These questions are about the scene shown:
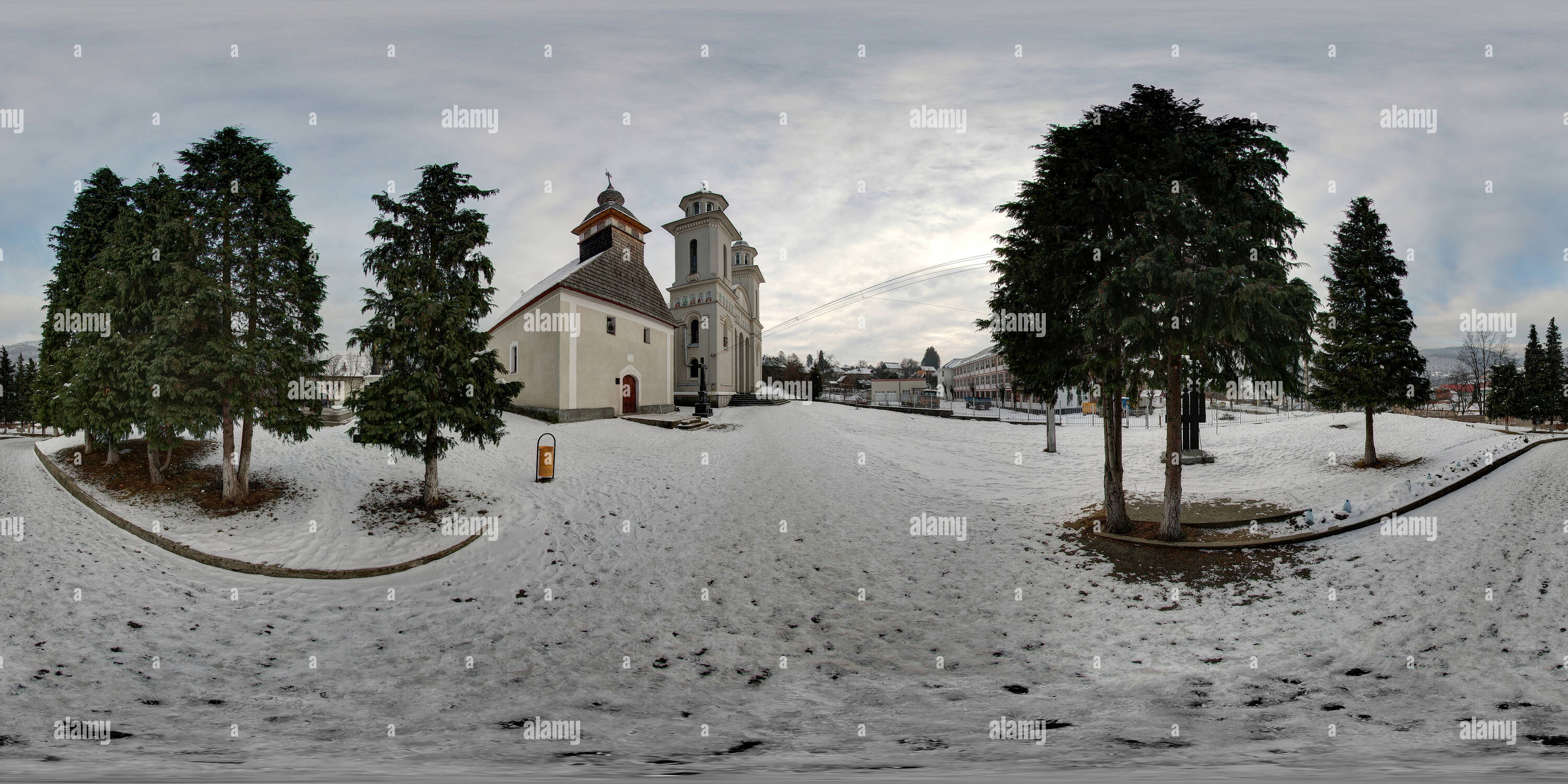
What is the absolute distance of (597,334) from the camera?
2800cm

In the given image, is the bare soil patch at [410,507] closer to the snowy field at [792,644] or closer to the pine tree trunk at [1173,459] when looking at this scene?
the snowy field at [792,644]

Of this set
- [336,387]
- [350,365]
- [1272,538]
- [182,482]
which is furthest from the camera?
[350,365]

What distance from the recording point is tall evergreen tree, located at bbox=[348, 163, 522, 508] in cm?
1164

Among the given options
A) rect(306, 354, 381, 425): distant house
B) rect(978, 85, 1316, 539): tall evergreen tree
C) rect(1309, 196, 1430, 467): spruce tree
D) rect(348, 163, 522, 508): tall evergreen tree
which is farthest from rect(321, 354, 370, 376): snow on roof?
rect(1309, 196, 1430, 467): spruce tree

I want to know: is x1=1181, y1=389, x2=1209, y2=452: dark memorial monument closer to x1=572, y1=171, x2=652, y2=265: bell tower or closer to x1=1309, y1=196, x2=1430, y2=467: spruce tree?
x1=1309, y1=196, x2=1430, y2=467: spruce tree

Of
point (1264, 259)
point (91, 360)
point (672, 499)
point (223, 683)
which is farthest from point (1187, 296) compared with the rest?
point (91, 360)

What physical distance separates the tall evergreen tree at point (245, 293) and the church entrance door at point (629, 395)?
17.6 meters

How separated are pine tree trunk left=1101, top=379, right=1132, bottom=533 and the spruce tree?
38.9 ft

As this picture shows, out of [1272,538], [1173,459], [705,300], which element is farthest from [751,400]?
[1272,538]

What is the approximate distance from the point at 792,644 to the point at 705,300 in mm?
36983

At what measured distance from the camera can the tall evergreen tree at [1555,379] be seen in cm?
3712

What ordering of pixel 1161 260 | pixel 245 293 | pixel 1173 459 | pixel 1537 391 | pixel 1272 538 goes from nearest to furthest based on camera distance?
pixel 1161 260 → pixel 1272 538 → pixel 1173 459 → pixel 245 293 → pixel 1537 391

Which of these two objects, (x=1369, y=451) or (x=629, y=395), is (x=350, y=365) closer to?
(x=629, y=395)

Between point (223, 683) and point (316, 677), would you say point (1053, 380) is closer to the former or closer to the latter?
point (316, 677)
